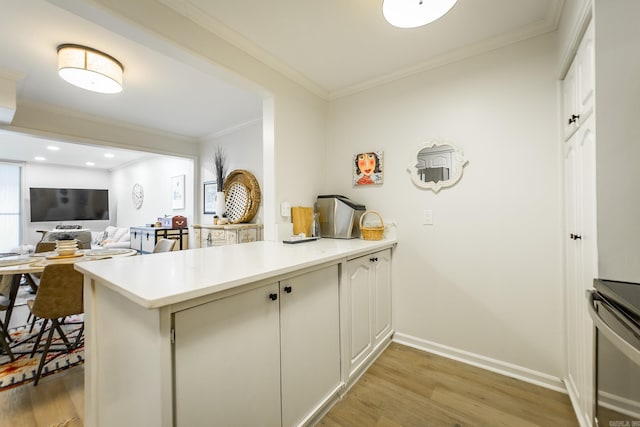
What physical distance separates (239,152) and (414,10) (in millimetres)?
3164

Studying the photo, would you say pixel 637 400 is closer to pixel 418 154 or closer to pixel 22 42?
pixel 418 154

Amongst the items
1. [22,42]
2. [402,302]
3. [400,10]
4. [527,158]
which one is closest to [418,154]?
[527,158]

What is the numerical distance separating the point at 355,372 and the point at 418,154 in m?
1.70

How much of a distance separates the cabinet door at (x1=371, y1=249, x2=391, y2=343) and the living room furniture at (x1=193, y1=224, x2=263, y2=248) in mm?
1841

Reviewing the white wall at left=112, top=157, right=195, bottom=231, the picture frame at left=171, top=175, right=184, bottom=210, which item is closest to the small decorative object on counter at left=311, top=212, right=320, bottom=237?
the white wall at left=112, top=157, right=195, bottom=231

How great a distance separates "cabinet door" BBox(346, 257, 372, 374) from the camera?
1.60 meters

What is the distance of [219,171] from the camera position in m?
3.89

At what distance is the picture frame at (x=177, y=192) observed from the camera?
16.0ft

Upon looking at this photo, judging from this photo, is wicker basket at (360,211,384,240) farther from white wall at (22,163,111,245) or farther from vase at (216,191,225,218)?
white wall at (22,163,111,245)

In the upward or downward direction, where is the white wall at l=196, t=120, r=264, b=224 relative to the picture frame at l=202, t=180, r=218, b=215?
upward

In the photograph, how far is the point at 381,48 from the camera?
6.19 ft

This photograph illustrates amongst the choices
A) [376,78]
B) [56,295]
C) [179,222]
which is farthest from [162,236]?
[376,78]

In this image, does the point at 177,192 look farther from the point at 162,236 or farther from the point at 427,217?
the point at 427,217

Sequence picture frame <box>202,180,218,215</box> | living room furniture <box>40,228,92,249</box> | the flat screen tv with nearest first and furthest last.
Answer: picture frame <box>202,180,218,215</box>, living room furniture <box>40,228,92,249</box>, the flat screen tv
